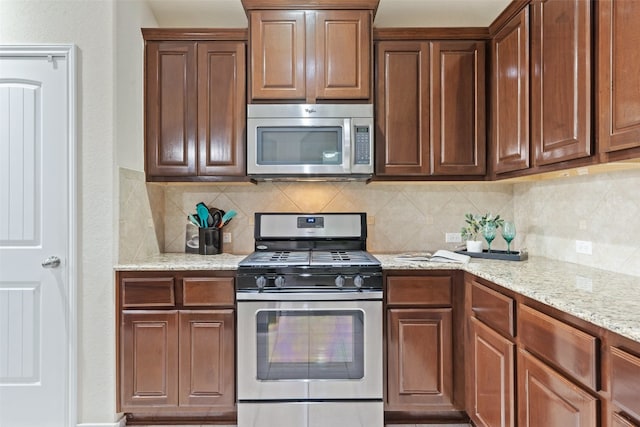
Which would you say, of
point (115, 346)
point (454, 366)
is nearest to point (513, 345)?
point (454, 366)

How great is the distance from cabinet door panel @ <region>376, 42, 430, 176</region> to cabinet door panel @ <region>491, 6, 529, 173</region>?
418 millimetres

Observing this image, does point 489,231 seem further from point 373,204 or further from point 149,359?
point 149,359

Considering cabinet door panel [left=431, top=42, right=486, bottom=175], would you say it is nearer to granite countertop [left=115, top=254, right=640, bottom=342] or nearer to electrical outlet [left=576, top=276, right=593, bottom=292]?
granite countertop [left=115, top=254, right=640, bottom=342]

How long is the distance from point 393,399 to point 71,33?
2799 mm

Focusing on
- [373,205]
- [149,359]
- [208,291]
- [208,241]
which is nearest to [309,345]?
[208,291]

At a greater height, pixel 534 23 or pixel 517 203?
pixel 534 23

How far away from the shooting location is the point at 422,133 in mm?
2496

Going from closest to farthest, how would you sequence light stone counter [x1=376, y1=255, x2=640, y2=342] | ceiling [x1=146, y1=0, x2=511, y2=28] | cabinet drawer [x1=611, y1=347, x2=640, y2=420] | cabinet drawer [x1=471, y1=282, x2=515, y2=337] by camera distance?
cabinet drawer [x1=611, y1=347, x2=640, y2=420] → light stone counter [x1=376, y1=255, x2=640, y2=342] → cabinet drawer [x1=471, y1=282, x2=515, y2=337] → ceiling [x1=146, y1=0, x2=511, y2=28]

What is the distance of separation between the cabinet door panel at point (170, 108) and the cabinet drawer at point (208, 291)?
77 cm

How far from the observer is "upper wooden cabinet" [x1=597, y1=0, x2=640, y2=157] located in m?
1.30

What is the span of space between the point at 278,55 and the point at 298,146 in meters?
0.59

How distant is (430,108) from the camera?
2486 mm

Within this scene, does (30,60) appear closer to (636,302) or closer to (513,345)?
(513,345)

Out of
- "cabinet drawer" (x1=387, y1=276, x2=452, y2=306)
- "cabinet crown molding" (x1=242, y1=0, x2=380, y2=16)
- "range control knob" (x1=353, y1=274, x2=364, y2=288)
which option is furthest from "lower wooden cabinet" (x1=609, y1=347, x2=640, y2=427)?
"cabinet crown molding" (x1=242, y1=0, x2=380, y2=16)
